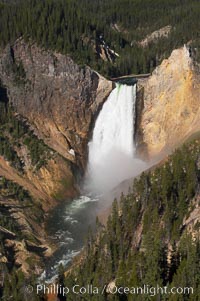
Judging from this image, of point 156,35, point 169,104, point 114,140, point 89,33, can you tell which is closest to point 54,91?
point 114,140

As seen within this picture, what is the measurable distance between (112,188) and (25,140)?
17300 mm

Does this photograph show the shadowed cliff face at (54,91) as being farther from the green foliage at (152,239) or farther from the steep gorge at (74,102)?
the green foliage at (152,239)

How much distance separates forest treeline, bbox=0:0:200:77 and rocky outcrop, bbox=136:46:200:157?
13.5 ft

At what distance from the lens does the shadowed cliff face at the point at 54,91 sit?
11562 cm

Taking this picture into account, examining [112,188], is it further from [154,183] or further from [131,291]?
[131,291]

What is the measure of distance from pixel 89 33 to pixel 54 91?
2360cm

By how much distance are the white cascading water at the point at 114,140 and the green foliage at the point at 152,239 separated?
81.3ft

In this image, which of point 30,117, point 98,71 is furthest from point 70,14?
point 30,117

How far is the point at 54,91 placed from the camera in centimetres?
11612

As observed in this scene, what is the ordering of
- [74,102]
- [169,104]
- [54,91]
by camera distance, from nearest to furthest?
[169,104]
[54,91]
[74,102]

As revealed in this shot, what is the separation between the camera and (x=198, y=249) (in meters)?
67.3

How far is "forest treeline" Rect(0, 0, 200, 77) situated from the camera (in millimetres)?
120163

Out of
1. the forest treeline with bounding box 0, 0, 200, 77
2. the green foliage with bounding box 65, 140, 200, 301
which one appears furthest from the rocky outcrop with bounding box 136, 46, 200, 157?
the green foliage with bounding box 65, 140, 200, 301

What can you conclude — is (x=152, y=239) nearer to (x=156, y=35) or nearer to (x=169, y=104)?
(x=169, y=104)
